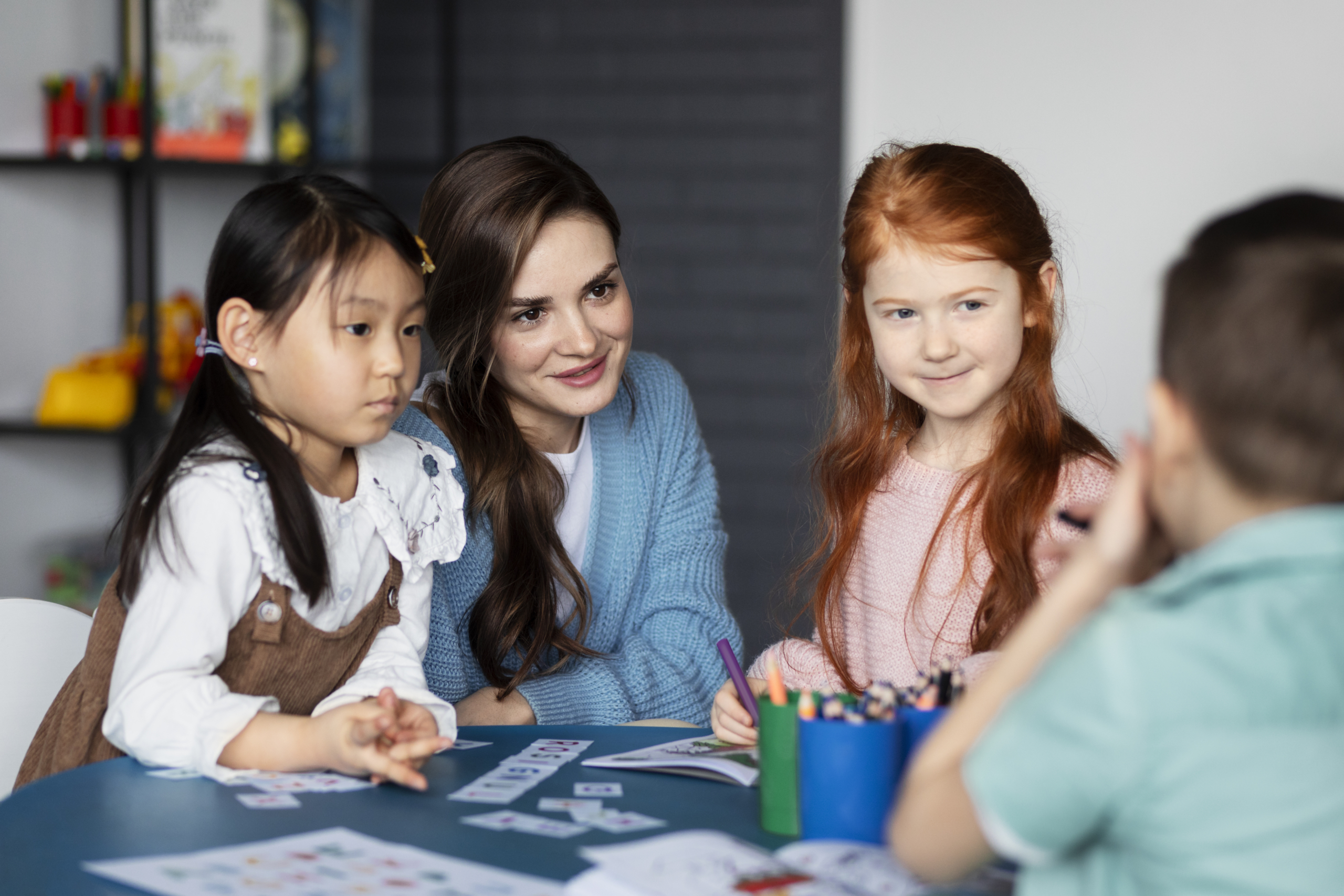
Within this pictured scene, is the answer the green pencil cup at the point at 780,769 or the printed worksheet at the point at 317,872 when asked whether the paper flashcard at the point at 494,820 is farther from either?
the green pencil cup at the point at 780,769

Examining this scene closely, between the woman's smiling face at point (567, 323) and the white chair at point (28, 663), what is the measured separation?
0.67m

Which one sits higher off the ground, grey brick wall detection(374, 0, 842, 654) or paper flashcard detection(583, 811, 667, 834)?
grey brick wall detection(374, 0, 842, 654)

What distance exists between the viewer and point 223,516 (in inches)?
50.3

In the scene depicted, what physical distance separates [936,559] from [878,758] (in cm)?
74

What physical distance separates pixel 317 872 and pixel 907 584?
1006mm

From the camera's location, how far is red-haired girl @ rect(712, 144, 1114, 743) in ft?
5.18

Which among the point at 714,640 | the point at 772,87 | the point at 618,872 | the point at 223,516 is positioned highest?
the point at 772,87

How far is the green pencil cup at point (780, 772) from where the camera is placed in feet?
3.42

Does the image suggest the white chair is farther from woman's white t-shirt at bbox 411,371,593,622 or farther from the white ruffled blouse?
woman's white t-shirt at bbox 411,371,593,622

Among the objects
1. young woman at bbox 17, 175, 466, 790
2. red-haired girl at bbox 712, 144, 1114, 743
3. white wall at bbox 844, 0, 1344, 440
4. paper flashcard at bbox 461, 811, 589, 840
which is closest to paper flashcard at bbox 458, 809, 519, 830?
paper flashcard at bbox 461, 811, 589, 840

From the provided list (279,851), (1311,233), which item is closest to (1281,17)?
(1311,233)

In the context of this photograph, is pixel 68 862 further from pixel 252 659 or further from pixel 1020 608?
pixel 1020 608

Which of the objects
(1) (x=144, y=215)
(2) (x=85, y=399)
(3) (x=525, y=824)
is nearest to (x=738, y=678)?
(3) (x=525, y=824)

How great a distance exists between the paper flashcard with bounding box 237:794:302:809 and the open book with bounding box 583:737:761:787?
279 millimetres
